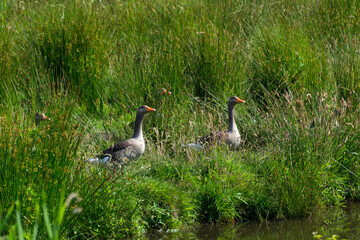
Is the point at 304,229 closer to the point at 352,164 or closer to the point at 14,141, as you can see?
the point at 352,164

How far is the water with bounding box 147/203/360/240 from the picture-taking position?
18.4 feet

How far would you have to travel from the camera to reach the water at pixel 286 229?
221 inches

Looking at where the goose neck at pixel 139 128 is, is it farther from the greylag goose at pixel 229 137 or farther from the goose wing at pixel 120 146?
the greylag goose at pixel 229 137

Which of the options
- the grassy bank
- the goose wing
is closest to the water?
the grassy bank

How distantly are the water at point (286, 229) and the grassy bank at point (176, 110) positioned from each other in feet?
0.43

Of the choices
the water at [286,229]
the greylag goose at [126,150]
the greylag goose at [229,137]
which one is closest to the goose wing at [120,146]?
the greylag goose at [126,150]

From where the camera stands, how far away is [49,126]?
483 centimetres

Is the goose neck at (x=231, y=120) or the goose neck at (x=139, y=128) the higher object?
the goose neck at (x=139, y=128)

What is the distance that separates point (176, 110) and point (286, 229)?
108 inches

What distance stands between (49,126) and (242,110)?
4227 millimetres

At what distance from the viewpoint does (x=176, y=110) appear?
7.95 metres

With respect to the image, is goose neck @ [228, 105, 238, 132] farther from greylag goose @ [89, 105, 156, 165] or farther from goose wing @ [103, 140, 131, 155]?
goose wing @ [103, 140, 131, 155]

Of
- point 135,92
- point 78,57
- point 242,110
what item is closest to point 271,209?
point 242,110

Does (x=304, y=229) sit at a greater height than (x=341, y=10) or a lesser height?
lesser
